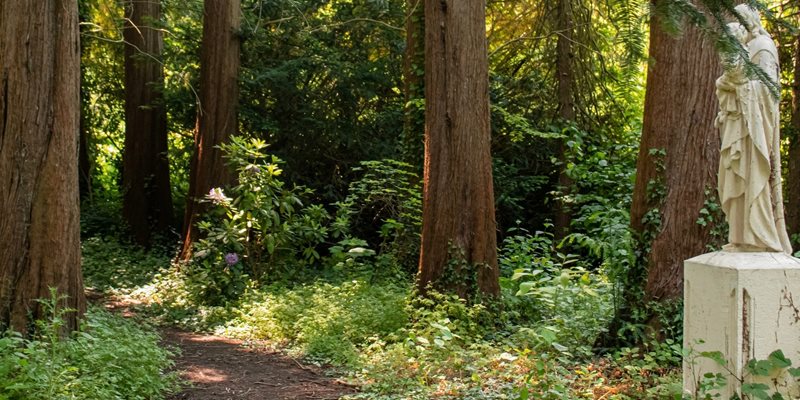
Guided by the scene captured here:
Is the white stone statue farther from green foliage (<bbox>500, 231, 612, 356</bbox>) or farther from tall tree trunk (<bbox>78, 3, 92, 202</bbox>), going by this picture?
tall tree trunk (<bbox>78, 3, 92, 202</bbox>)

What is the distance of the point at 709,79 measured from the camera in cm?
816

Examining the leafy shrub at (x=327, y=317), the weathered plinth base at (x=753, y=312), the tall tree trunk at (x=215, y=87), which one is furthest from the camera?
the tall tree trunk at (x=215, y=87)

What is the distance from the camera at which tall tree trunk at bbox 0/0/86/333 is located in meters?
7.86

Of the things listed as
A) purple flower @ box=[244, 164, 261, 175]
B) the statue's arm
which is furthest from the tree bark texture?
purple flower @ box=[244, 164, 261, 175]

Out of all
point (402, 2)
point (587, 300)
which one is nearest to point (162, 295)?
point (587, 300)

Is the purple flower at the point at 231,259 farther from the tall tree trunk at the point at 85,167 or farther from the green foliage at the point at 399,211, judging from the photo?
the tall tree trunk at the point at 85,167

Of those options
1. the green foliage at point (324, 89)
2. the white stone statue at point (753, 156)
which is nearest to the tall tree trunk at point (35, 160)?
the white stone statue at point (753, 156)

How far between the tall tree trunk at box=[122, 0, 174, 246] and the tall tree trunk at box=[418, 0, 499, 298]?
30.3 feet

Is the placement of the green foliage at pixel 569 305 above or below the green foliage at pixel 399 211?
below

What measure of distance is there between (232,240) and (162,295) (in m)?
1.48

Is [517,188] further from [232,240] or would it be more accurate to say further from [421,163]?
[232,240]

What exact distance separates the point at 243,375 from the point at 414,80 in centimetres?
643

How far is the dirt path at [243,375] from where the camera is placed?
26.0ft

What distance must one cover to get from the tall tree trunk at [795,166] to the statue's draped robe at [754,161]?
7103 mm
